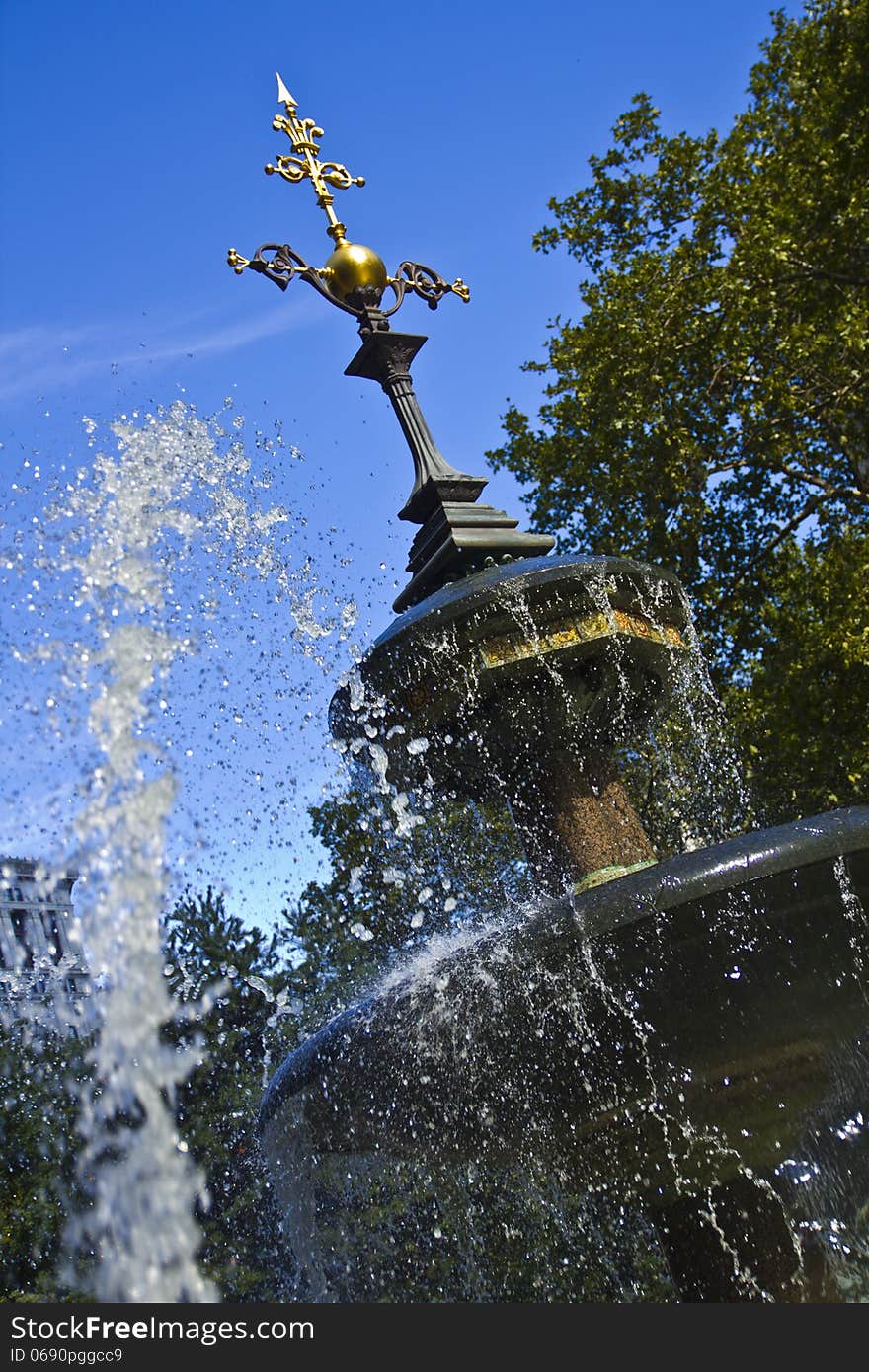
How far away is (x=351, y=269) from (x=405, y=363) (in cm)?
59

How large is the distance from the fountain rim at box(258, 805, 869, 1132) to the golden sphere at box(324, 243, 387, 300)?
4.06 m

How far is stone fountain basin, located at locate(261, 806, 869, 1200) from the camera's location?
383cm

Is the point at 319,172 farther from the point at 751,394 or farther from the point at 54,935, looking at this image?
the point at 54,935

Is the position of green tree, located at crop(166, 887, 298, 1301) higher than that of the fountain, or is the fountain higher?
green tree, located at crop(166, 887, 298, 1301)

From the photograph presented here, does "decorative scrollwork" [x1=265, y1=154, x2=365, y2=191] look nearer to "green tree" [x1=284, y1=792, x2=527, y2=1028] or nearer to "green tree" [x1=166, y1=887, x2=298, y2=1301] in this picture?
"green tree" [x1=284, y1=792, x2=527, y2=1028]

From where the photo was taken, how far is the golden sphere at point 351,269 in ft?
21.8

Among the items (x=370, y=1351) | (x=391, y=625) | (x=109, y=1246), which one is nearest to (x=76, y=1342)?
(x=109, y=1246)

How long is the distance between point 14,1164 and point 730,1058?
13691mm

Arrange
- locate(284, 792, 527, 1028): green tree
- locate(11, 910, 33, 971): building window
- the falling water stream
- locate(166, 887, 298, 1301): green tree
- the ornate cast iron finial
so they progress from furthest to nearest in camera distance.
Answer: locate(11, 910, 33, 971): building window < locate(166, 887, 298, 1301): green tree < locate(284, 792, 527, 1028): green tree < the ornate cast iron finial < the falling water stream

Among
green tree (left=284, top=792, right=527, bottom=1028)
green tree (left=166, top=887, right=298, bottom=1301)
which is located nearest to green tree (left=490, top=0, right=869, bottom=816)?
green tree (left=284, top=792, right=527, bottom=1028)

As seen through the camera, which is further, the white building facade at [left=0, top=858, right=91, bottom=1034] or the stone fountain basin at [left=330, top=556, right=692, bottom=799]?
the white building facade at [left=0, top=858, right=91, bottom=1034]

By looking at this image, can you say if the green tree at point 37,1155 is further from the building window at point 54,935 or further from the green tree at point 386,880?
the building window at point 54,935

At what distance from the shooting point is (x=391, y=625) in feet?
16.9

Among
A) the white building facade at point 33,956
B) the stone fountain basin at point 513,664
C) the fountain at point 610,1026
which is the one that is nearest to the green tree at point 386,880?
the white building facade at point 33,956
